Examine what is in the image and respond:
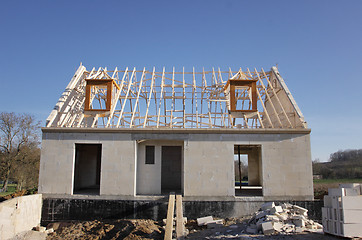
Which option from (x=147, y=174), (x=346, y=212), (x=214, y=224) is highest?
(x=147, y=174)

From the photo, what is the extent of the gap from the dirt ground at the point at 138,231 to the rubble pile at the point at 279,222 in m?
0.31

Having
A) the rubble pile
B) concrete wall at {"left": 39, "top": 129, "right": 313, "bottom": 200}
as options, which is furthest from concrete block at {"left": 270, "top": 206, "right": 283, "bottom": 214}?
concrete wall at {"left": 39, "top": 129, "right": 313, "bottom": 200}

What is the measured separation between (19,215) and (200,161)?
8.36m

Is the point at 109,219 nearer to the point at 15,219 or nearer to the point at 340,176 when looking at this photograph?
the point at 15,219

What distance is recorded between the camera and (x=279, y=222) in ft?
37.9

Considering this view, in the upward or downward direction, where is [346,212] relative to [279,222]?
upward

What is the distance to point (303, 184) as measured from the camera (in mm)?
14500

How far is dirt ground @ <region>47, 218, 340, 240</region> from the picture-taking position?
11311mm

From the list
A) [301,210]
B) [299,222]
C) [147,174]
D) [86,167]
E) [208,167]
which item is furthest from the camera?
[86,167]

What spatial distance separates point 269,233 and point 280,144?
16.8ft

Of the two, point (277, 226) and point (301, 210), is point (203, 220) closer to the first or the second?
point (277, 226)

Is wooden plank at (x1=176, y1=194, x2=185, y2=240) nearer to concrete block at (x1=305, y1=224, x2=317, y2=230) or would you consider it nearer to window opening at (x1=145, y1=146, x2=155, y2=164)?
window opening at (x1=145, y1=146, x2=155, y2=164)

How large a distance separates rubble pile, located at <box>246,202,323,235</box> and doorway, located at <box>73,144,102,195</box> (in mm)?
10297

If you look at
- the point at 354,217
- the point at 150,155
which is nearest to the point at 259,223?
the point at 354,217
